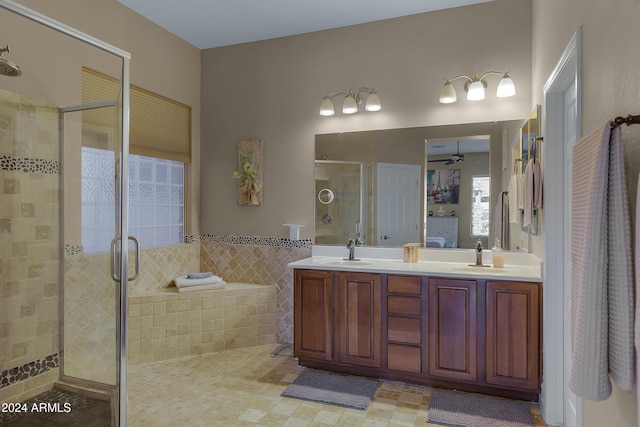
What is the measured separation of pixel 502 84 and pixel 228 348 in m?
3.20

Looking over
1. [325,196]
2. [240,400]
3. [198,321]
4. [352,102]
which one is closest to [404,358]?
[240,400]

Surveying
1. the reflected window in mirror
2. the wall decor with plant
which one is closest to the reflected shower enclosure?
the wall decor with plant

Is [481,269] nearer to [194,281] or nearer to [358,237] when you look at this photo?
[358,237]

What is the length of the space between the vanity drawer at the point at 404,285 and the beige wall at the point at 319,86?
1.13 meters

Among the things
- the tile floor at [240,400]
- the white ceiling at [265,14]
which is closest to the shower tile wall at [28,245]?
the tile floor at [240,400]

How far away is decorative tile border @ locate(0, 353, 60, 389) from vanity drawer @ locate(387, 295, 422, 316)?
2.05 metres

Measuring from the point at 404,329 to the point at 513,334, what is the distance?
0.71 meters

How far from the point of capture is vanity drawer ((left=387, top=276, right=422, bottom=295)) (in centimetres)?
290

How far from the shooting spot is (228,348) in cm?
371

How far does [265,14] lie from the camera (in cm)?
348

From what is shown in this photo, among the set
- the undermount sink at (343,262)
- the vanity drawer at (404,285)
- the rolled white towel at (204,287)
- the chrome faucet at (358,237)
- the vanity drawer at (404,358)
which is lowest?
the vanity drawer at (404,358)

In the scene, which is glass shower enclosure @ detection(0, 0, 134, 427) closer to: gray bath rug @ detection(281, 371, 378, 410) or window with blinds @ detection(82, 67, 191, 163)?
gray bath rug @ detection(281, 371, 378, 410)

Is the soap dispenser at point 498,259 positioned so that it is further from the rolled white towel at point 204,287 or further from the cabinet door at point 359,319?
the rolled white towel at point 204,287

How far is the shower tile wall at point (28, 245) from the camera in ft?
6.09
